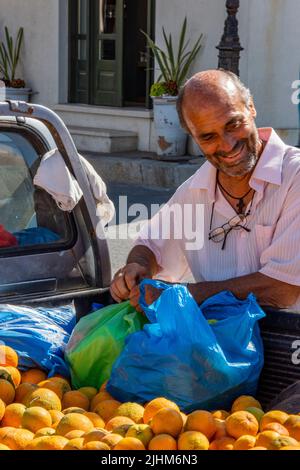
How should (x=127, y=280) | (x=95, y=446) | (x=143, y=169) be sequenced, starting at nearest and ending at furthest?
(x=95, y=446) < (x=127, y=280) < (x=143, y=169)

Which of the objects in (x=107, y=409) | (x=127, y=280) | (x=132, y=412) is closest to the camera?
(x=132, y=412)

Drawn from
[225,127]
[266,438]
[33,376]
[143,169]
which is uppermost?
[225,127]

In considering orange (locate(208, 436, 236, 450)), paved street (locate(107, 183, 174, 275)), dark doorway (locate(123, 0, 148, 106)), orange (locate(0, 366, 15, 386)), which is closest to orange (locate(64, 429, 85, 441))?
orange (locate(208, 436, 236, 450))

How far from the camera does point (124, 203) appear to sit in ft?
36.7

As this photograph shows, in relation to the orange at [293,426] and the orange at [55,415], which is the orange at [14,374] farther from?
the orange at [293,426]

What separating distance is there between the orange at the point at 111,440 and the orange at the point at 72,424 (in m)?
0.17

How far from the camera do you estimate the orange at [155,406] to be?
296 centimetres

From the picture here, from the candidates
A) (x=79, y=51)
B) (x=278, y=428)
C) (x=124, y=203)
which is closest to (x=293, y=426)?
(x=278, y=428)

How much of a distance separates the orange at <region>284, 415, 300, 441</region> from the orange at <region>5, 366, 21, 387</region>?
1008 millimetres

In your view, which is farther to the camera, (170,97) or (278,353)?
(170,97)

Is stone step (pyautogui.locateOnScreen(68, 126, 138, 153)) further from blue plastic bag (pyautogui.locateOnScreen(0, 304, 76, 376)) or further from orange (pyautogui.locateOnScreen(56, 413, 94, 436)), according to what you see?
orange (pyautogui.locateOnScreen(56, 413, 94, 436))

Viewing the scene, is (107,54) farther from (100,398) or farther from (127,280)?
(100,398)

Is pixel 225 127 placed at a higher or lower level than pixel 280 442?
higher

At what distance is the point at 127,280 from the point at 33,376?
0.46 m
